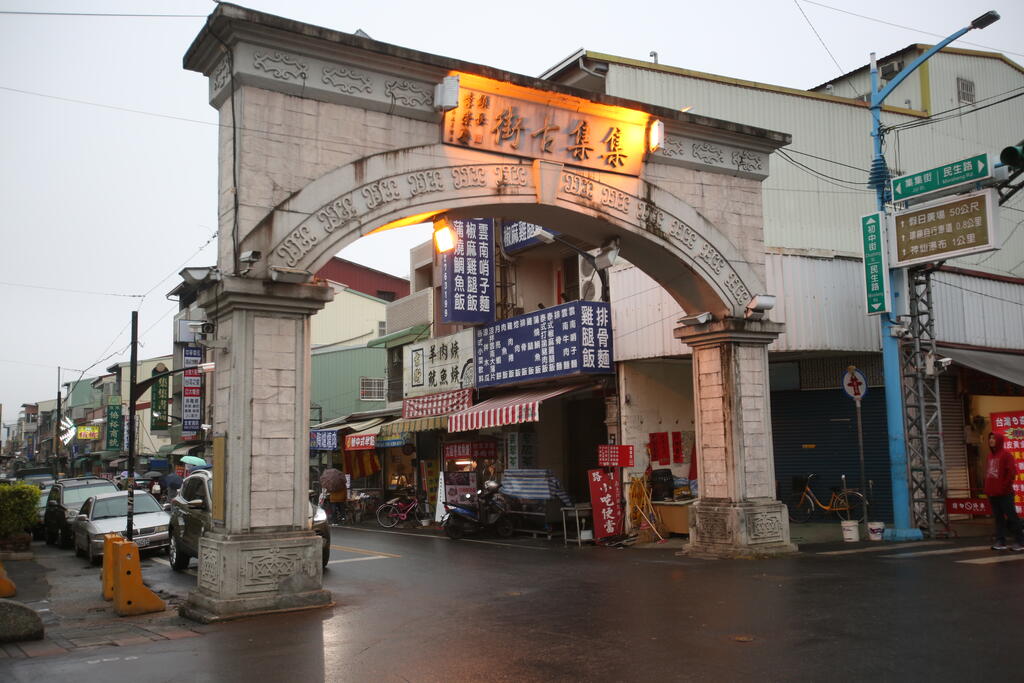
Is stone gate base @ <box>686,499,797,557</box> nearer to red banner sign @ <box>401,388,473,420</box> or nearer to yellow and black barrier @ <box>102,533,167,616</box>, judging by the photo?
yellow and black barrier @ <box>102,533,167,616</box>

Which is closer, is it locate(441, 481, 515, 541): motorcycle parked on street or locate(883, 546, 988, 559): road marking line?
locate(883, 546, 988, 559): road marking line

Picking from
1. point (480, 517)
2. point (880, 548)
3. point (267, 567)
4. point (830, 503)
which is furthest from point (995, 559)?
point (480, 517)

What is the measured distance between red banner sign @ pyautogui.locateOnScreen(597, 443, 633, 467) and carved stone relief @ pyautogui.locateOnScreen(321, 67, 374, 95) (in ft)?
31.5

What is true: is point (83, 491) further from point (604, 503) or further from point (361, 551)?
point (604, 503)

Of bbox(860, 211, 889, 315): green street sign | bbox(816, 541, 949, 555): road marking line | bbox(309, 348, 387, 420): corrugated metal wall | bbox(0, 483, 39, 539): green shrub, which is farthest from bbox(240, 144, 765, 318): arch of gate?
bbox(309, 348, 387, 420): corrugated metal wall

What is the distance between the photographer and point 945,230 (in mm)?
15320

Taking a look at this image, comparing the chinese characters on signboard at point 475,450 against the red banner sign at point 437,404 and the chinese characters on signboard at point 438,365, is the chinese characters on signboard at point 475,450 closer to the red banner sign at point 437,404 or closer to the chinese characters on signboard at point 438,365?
the red banner sign at point 437,404

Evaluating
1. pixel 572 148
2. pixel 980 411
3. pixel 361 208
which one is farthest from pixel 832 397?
pixel 361 208

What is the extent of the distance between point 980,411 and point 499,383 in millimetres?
11543

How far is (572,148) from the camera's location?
43.0 ft

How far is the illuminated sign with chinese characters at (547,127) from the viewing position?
12.1 meters

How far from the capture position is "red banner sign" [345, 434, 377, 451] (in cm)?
2661

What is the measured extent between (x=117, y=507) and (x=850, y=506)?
51.1 ft

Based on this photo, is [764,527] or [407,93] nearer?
[407,93]
